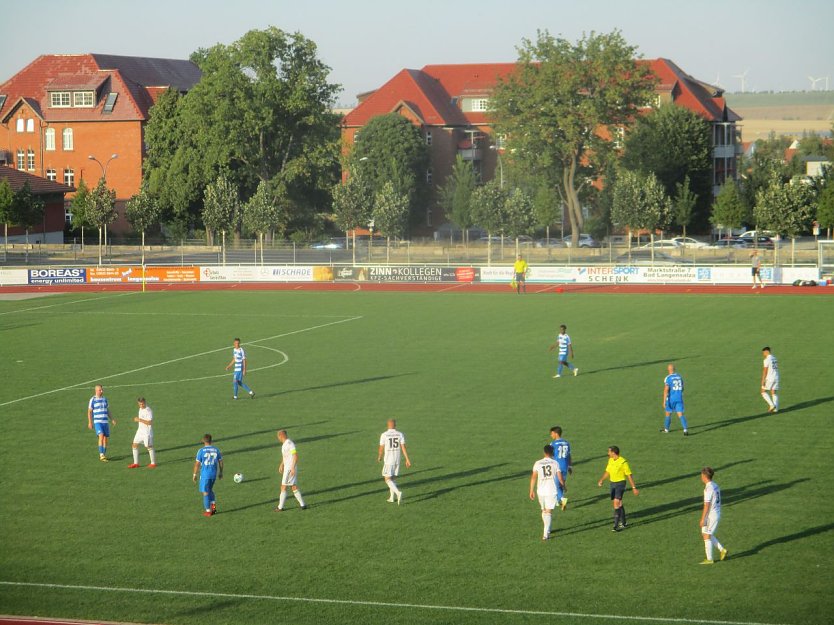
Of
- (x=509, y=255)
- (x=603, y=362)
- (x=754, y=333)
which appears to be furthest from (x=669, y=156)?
(x=603, y=362)

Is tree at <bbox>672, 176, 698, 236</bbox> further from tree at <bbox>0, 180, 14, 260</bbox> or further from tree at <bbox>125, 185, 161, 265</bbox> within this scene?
tree at <bbox>0, 180, 14, 260</bbox>

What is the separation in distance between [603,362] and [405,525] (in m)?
17.9

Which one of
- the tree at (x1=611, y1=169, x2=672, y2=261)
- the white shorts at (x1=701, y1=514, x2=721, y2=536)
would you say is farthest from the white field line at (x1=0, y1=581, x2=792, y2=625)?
the tree at (x1=611, y1=169, x2=672, y2=261)

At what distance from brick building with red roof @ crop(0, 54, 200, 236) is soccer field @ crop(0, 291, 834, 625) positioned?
61.3 m

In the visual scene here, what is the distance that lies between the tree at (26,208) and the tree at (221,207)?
14.1 meters

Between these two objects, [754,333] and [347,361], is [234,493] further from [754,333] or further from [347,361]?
[754,333]

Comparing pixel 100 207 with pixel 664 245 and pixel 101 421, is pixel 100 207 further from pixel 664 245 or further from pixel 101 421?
pixel 101 421

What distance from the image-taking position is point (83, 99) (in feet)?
337

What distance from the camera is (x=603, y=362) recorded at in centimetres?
3628

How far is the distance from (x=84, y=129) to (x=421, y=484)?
290ft

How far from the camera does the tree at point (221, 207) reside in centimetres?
8581

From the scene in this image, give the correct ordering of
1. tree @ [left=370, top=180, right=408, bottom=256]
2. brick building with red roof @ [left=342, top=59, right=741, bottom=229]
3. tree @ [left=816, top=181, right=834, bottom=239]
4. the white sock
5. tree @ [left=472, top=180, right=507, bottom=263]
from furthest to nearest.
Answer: brick building with red roof @ [left=342, top=59, right=741, bottom=229] < tree @ [left=370, top=180, right=408, bottom=256] < tree @ [left=472, top=180, right=507, bottom=263] < tree @ [left=816, top=181, right=834, bottom=239] < the white sock

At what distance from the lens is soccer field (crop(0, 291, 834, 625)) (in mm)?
16438

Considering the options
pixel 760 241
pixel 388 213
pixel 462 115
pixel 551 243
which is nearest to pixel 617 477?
pixel 388 213
